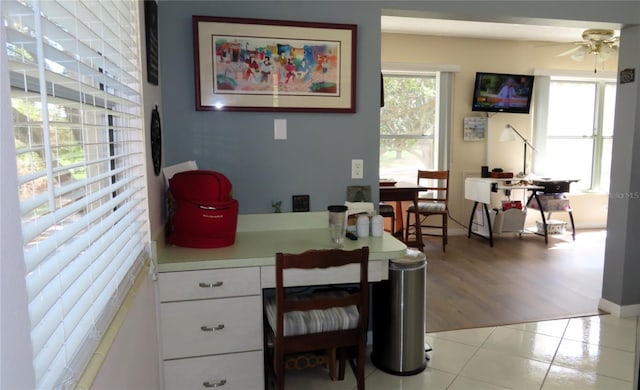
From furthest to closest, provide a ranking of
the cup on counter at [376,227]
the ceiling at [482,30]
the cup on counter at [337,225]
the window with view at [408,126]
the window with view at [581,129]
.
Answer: the window with view at [581,129]
the window with view at [408,126]
the ceiling at [482,30]
the cup on counter at [376,227]
the cup on counter at [337,225]

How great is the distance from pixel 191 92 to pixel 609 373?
8.79ft

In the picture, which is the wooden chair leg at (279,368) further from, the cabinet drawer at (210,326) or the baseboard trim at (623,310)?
the baseboard trim at (623,310)

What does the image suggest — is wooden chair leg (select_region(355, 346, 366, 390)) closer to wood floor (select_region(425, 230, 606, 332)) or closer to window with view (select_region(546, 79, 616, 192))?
wood floor (select_region(425, 230, 606, 332))

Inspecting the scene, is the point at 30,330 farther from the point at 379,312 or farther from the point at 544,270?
the point at 544,270

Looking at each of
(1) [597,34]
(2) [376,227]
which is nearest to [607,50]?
(1) [597,34]

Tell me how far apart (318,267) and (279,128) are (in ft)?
3.10

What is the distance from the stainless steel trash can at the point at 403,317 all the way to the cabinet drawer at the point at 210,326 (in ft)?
2.48

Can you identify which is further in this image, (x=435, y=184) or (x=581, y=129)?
(x=581, y=129)

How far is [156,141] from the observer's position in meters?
2.06

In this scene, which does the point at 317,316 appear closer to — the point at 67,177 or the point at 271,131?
the point at 271,131

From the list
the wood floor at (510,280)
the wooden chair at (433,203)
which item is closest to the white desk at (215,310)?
the wood floor at (510,280)

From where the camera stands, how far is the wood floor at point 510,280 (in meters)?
3.20

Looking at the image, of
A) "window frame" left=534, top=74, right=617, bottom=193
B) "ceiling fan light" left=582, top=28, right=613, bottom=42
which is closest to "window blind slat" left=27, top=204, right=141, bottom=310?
"ceiling fan light" left=582, top=28, right=613, bottom=42

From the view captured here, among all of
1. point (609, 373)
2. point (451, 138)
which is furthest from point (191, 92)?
point (451, 138)
